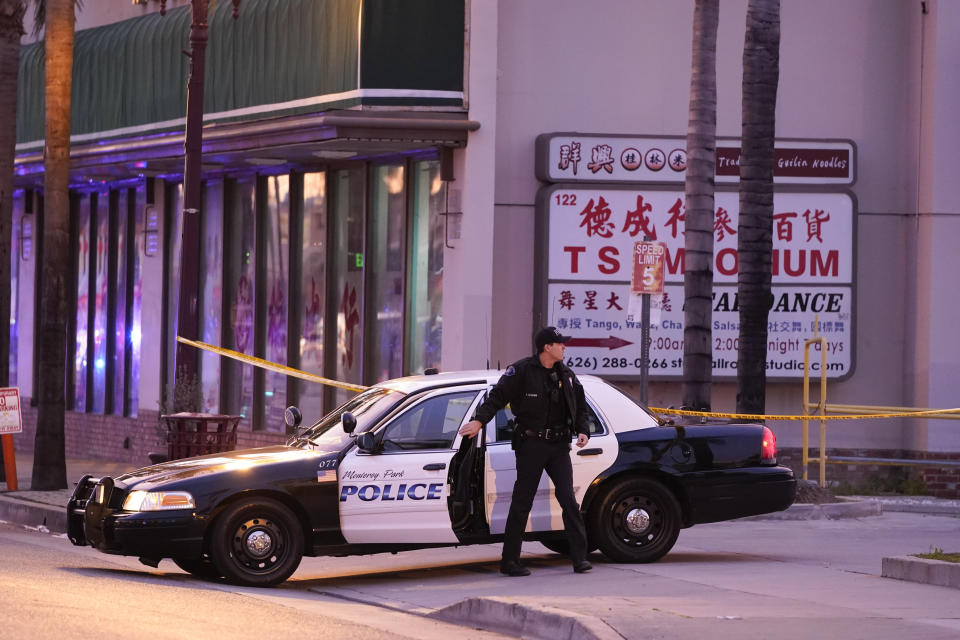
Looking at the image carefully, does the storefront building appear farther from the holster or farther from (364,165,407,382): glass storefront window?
the holster

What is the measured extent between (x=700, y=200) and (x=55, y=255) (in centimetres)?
808

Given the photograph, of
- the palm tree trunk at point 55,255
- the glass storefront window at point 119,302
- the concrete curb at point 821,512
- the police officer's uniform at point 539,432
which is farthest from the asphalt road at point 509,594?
the glass storefront window at point 119,302

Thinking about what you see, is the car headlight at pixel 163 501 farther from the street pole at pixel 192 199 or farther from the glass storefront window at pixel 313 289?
the glass storefront window at pixel 313 289

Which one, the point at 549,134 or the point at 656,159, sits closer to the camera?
the point at 549,134

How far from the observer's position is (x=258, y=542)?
12.1 meters

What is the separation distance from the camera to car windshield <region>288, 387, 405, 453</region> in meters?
12.5

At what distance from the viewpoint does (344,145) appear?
851 inches

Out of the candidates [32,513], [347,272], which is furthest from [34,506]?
[347,272]

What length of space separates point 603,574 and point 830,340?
9578mm

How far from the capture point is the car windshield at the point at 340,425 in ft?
41.0

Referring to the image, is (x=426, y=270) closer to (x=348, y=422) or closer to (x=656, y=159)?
(x=656, y=159)

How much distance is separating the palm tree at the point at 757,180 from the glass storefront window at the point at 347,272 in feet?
22.0

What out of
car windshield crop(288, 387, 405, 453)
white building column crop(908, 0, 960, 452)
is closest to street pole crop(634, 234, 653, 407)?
car windshield crop(288, 387, 405, 453)

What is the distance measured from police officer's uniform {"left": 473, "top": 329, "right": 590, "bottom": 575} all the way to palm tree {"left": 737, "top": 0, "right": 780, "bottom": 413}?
6037mm
